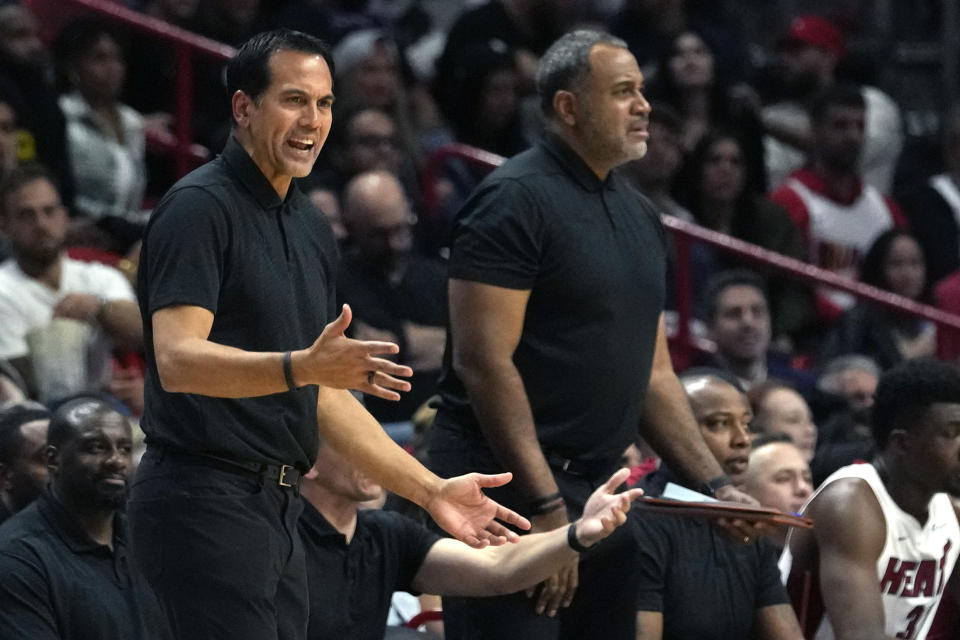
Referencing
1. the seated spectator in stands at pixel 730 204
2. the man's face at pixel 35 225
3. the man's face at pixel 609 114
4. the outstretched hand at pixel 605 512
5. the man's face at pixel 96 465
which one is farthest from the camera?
the seated spectator in stands at pixel 730 204

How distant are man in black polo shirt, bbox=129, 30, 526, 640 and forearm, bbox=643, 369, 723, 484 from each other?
112 centimetres

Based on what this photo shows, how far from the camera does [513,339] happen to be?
4.14 meters

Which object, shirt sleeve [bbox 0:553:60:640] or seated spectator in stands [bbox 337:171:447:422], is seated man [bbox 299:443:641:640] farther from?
seated spectator in stands [bbox 337:171:447:422]

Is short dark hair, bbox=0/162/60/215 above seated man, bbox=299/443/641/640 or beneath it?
above

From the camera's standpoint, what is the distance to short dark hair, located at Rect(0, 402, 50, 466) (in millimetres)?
5305

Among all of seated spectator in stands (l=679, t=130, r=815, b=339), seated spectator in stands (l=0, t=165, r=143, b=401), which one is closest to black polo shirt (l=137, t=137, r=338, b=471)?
seated spectator in stands (l=0, t=165, r=143, b=401)

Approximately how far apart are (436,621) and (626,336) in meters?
1.50

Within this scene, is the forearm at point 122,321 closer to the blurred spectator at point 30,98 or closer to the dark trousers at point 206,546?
the blurred spectator at point 30,98

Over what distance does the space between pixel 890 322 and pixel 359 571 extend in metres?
4.15

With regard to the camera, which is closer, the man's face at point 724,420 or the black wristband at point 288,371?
the black wristband at point 288,371

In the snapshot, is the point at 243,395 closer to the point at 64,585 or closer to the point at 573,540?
the point at 573,540

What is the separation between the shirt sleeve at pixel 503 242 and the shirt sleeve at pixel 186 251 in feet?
3.27

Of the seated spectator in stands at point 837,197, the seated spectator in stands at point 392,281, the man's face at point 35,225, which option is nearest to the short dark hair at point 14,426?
the man's face at point 35,225

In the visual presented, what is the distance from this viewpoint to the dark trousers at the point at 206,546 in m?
3.24
